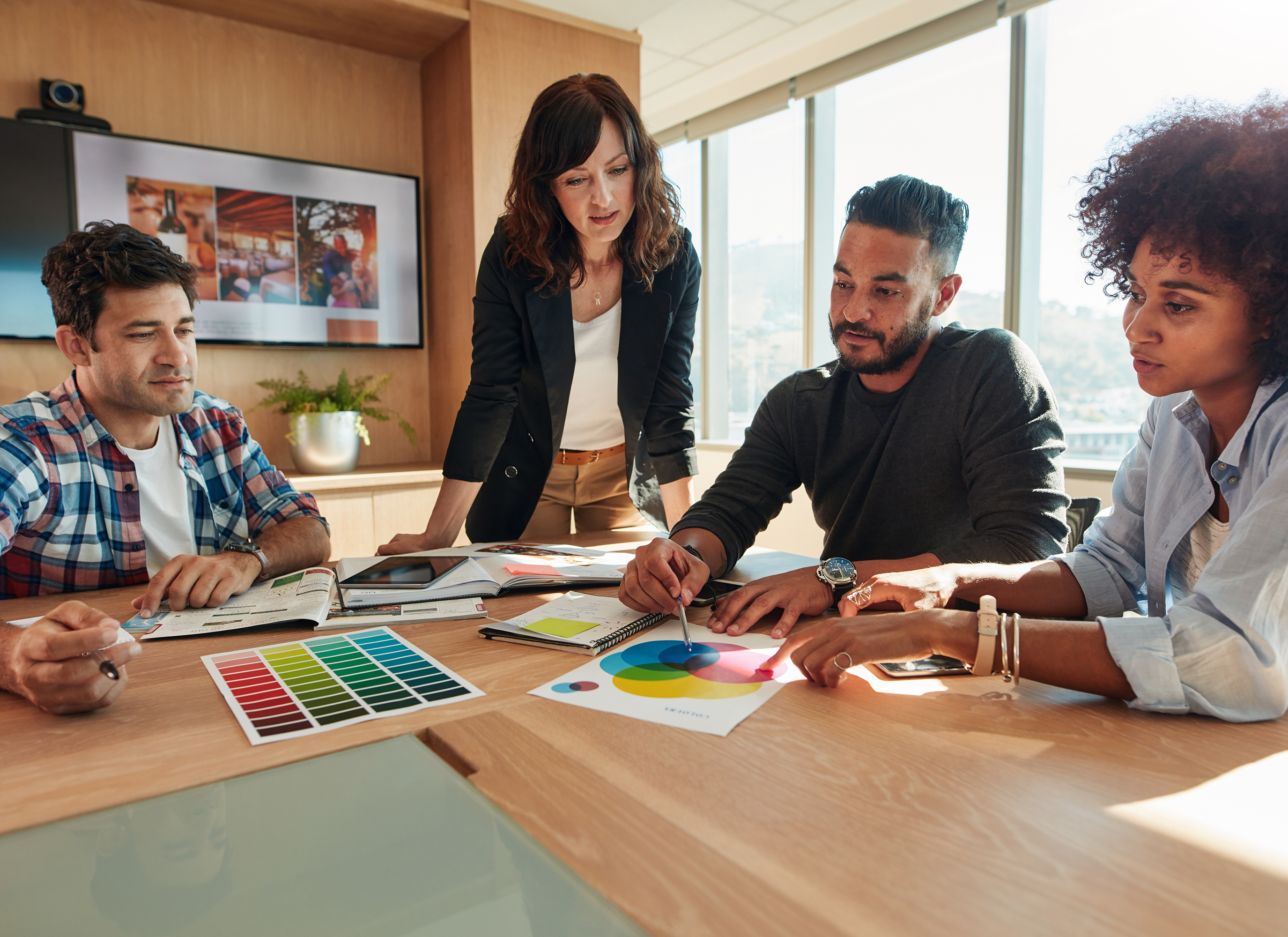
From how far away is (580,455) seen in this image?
6.63ft

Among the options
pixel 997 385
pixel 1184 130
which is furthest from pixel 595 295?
pixel 1184 130

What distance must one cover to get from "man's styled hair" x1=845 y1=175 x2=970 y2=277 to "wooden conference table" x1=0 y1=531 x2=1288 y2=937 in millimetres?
946

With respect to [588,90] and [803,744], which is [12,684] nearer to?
[803,744]

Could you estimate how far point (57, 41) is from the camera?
2.83m

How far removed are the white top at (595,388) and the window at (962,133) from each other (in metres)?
1.98

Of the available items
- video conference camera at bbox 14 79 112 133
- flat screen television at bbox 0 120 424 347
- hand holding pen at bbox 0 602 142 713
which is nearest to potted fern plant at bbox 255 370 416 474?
flat screen television at bbox 0 120 424 347

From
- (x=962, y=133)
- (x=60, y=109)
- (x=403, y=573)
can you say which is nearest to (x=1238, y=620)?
(x=403, y=573)

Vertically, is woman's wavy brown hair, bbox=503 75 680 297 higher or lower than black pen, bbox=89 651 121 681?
higher

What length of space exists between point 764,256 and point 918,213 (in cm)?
348

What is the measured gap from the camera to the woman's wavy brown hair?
170cm

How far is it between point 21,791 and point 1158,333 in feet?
4.25

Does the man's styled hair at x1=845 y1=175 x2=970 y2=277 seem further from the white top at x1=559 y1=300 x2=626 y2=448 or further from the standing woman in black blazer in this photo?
the white top at x1=559 y1=300 x2=626 y2=448

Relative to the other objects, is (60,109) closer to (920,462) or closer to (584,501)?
(584,501)

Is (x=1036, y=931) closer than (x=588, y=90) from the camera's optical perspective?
Yes
